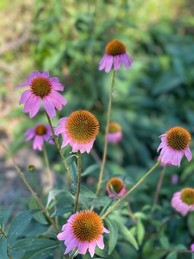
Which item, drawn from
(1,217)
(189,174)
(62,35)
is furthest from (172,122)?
(1,217)

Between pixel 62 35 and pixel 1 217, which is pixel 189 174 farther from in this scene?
pixel 1 217

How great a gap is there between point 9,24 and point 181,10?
65.8 inches

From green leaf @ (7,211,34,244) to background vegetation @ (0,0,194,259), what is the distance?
1090 millimetres

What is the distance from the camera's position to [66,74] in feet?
10.7

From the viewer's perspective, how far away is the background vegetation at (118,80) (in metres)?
2.78

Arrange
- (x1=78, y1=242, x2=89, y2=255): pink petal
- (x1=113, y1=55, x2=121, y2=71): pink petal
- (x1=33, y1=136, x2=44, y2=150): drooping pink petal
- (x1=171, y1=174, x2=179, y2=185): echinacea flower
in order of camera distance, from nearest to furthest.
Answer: (x1=78, y1=242, x2=89, y2=255): pink petal
(x1=113, y1=55, x2=121, y2=71): pink petal
(x1=33, y1=136, x2=44, y2=150): drooping pink petal
(x1=171, y1=174, x2=179, y2=185): echinacea flower

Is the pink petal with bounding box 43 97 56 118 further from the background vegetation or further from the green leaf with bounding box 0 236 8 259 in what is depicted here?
the background vegetation

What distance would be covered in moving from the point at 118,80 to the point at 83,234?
205 cm

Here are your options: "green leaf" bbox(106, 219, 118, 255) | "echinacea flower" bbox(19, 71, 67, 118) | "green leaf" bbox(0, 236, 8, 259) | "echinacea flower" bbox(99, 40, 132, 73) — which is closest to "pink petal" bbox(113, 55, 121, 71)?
"echinacea flower" bbox(99, 40, 132, 73)

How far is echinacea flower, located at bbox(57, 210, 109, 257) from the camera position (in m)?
1.14

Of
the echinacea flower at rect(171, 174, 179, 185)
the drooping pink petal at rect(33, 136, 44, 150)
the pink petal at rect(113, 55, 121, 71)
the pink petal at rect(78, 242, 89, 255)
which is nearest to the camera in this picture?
the pink petal at rect(78, 242, 89, 255)

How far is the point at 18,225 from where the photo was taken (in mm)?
1328

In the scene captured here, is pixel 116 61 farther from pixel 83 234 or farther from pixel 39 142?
pixel 83 234

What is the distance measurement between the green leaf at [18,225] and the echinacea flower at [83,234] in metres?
0.20
